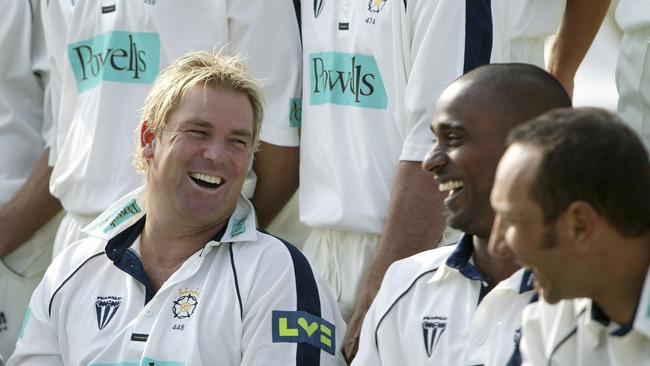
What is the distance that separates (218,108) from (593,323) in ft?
5.49

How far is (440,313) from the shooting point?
10.8ft

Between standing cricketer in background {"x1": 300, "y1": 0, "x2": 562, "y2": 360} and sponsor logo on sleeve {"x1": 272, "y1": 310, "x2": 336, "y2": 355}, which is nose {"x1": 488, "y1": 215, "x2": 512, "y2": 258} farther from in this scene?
standing cricketer in background {"x1": 300, "y1": 0, "x2": 562, "y2": 360}

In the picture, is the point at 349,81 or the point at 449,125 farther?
the point at 349,81

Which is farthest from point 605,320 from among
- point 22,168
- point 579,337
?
point 22,168

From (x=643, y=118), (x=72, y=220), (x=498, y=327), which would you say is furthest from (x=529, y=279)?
(x=72, y=220)

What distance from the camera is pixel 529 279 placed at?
118 inches

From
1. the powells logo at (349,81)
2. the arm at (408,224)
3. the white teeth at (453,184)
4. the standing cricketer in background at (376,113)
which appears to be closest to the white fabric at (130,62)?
the standing cricketer in background at (376,113)

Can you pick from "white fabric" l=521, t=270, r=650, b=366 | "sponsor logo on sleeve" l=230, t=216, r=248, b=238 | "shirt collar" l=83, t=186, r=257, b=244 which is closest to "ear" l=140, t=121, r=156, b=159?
"shirt collar" l=83, t=186, r=257, b=244

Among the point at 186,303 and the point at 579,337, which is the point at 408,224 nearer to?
the point at 186,303

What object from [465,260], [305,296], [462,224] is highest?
[462,224]

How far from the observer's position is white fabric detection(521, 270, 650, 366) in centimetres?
254

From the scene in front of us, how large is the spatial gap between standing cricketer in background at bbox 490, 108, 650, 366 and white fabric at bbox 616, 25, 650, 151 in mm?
1447

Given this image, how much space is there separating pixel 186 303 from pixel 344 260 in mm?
668

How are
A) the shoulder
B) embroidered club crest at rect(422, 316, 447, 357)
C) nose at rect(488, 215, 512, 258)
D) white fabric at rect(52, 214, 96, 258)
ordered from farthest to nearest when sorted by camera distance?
white fabric at rect(52, 214, 96, 258) < the shoulder < embroidered club crest at rect(422, 316, 447, 357) < nose at rect(488, 215, 512, 258)
